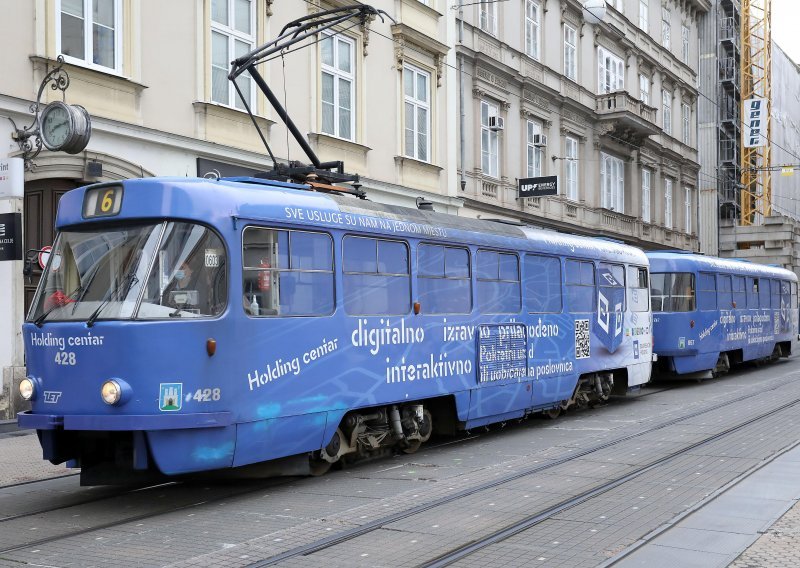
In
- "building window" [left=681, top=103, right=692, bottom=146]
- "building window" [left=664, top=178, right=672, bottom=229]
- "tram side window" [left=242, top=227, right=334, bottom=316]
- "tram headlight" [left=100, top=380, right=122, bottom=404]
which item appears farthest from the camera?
"building window" [left=681, top=103, right=692, bottom=146]

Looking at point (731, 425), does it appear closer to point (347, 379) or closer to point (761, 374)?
point (347, 379)

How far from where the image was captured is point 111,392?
812cm

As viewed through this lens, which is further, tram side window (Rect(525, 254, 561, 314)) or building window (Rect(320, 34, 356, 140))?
building window (Rect(320, 34, 356, 140))

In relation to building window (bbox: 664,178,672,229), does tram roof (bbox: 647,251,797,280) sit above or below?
below

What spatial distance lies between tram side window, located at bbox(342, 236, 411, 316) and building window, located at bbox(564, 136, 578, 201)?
22.0m

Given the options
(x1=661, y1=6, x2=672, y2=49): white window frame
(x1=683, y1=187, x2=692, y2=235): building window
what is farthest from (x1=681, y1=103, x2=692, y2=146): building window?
(x1=661, y1=6, x2=672, y2=49): white window frame

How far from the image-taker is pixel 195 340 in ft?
27.3

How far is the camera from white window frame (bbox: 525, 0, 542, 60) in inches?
1169

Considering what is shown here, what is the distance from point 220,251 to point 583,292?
7.98m

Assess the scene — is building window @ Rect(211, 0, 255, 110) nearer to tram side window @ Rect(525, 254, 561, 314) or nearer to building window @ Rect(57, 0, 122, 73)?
building window @ Rect(57, 0, 122, 73)

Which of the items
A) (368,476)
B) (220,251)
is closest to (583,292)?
(368,476)

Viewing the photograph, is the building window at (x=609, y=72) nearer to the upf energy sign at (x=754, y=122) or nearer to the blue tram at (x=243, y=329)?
the upf energy sign at (x=754, y=122)

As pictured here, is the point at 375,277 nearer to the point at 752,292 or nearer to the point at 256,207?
the point at 256,207

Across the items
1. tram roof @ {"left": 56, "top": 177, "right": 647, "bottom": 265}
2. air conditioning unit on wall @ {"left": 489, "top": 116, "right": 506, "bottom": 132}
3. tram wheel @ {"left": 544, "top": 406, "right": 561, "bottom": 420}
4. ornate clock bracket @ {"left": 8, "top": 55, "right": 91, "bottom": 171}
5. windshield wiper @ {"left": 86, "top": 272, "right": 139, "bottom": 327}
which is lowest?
tram wheel @ {"left": 544, "top": 406, "right": 561, "bottom": 420}
